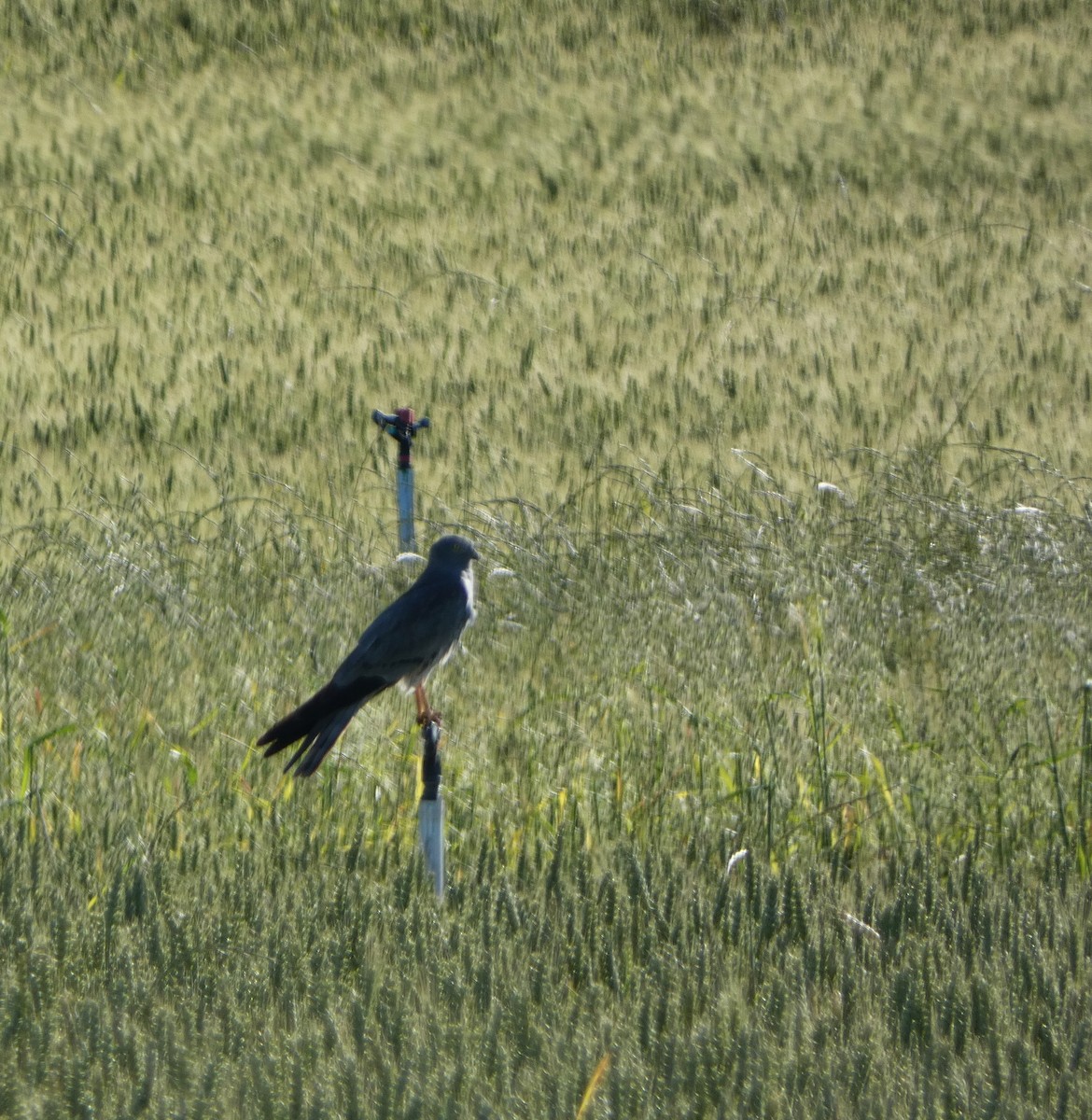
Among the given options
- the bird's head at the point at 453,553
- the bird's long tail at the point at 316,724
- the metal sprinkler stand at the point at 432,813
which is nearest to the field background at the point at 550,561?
the metal sprinkler stand at the point at 432,813

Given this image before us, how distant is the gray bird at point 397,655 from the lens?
11.8ft

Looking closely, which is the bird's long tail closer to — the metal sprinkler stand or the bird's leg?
the bird's leg

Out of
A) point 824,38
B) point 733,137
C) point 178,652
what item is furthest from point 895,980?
point 824,38

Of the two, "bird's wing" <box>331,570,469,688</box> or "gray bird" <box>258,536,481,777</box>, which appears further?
"bird's wing" <box>331,570,469,688</box>

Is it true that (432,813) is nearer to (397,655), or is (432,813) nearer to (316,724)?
(316,724)

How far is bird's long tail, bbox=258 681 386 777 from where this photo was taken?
3.51 m

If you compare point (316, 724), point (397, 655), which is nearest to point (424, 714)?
point (397, 655)

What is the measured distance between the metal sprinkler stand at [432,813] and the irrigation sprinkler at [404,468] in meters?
2.77

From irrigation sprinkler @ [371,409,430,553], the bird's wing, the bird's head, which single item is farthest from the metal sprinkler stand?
irrigation sprinkler @ [371,409,430,553]

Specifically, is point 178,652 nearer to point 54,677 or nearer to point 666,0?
point 54,677

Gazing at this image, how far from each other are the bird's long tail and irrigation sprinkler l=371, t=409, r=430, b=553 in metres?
2.36

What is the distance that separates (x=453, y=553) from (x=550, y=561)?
1.90m

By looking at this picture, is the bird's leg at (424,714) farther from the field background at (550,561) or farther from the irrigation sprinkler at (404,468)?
the irrigation sprinkler at (404,468)

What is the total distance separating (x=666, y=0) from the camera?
15938mm
